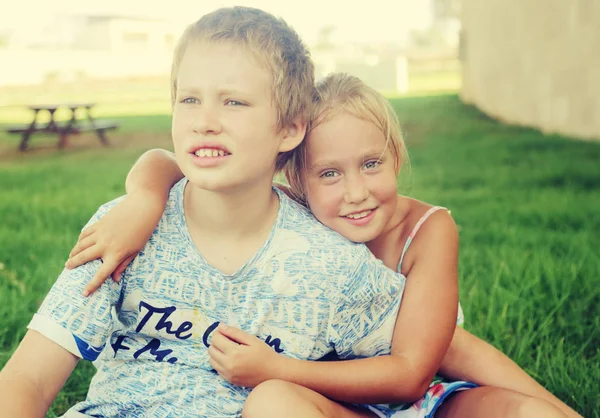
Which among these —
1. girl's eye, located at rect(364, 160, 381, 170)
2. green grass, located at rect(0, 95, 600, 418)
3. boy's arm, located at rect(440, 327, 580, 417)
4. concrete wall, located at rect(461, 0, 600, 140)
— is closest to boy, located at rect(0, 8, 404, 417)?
girl's eye, located at rect(364, 160, 381, 170)

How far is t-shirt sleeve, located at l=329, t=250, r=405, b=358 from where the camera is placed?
1.75 meters

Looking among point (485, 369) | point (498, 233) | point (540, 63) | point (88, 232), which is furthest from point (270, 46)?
point (540, 63)

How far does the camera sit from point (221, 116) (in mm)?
1651

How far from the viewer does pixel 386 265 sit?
202 cm

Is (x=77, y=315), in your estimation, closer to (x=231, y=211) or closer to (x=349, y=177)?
(x=231, y=211)

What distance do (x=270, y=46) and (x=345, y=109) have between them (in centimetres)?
27

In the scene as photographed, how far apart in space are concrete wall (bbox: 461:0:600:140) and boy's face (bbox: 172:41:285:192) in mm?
6507

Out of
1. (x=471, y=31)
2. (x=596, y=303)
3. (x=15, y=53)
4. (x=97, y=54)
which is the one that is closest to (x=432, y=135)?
(x=471, y=31)

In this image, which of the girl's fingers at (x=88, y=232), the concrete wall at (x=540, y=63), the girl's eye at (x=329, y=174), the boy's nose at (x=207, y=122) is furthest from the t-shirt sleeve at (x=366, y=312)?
the concrete wall at (x=540, y=63)

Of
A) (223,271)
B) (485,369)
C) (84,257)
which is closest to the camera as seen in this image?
(84,257)

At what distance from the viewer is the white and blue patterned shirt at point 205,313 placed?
167cm

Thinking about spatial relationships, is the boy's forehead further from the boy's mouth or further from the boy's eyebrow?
the boy's mouth

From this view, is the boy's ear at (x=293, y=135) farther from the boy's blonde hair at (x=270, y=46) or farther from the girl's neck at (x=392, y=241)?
the girl's neck at (x=392, y=241)

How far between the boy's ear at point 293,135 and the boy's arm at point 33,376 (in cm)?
68
